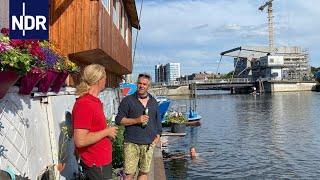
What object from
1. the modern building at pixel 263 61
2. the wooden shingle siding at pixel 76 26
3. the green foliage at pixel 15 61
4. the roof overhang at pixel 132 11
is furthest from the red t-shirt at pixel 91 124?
the modern building at pixel 263 61

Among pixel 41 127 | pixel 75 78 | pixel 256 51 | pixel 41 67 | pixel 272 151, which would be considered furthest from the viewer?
pixel 256 51

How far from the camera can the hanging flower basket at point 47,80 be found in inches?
285

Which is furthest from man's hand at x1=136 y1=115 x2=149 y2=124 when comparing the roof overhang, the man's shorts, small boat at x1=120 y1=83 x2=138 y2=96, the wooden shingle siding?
small boat at x1=120 y1=83 x2=138 y2=96

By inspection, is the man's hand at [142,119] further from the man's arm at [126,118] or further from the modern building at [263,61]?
the modern building at [263,61]

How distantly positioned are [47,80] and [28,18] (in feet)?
7.48

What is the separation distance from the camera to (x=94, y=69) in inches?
197

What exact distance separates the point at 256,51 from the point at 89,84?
183 meters

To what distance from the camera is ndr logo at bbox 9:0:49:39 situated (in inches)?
206

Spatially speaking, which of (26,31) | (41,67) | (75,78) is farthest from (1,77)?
(75,78)

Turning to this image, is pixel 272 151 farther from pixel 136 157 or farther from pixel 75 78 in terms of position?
pixel 136 157

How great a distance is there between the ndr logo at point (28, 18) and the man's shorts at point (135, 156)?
286 cm

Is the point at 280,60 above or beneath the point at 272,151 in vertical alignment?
above

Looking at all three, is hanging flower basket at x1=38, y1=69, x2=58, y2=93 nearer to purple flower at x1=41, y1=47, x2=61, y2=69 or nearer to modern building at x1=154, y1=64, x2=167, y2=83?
purple flower at x1=41, y1=47, x2=61, y2=69

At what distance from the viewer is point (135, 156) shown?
771 centimetres
